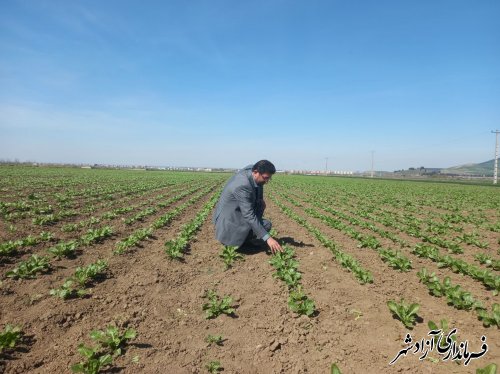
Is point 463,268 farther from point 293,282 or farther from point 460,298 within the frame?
point 293,282

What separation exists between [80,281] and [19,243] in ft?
9.88

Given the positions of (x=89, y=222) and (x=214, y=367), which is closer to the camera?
(x=214, y=367)

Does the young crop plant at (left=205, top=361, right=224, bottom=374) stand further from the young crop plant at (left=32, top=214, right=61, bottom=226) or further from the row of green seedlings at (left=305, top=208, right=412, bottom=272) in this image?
the young crop plant at (left=32, top=214, right=61, bottom=226)

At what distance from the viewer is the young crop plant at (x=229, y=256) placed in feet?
23.7

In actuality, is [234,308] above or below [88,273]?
below

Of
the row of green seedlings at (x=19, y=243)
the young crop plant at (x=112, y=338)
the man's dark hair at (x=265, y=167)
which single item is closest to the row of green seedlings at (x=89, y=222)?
the row of green seedlings at (x=19, y=243)

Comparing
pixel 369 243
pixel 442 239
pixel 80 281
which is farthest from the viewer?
pixel 442 239

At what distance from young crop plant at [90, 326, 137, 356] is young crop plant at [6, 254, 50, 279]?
2706 mm

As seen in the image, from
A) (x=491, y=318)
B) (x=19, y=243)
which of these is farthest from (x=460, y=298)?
(x=19, y=243)

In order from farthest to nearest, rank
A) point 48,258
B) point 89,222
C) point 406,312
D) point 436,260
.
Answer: point 89,222, point 436,260, point 48,258, point 406,312

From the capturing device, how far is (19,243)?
7.51 metres

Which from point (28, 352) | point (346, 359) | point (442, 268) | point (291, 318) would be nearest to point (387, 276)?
point (442, 268)

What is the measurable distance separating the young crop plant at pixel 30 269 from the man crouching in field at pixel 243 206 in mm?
3395

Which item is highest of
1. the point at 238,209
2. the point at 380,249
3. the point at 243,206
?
the point at 243,206
